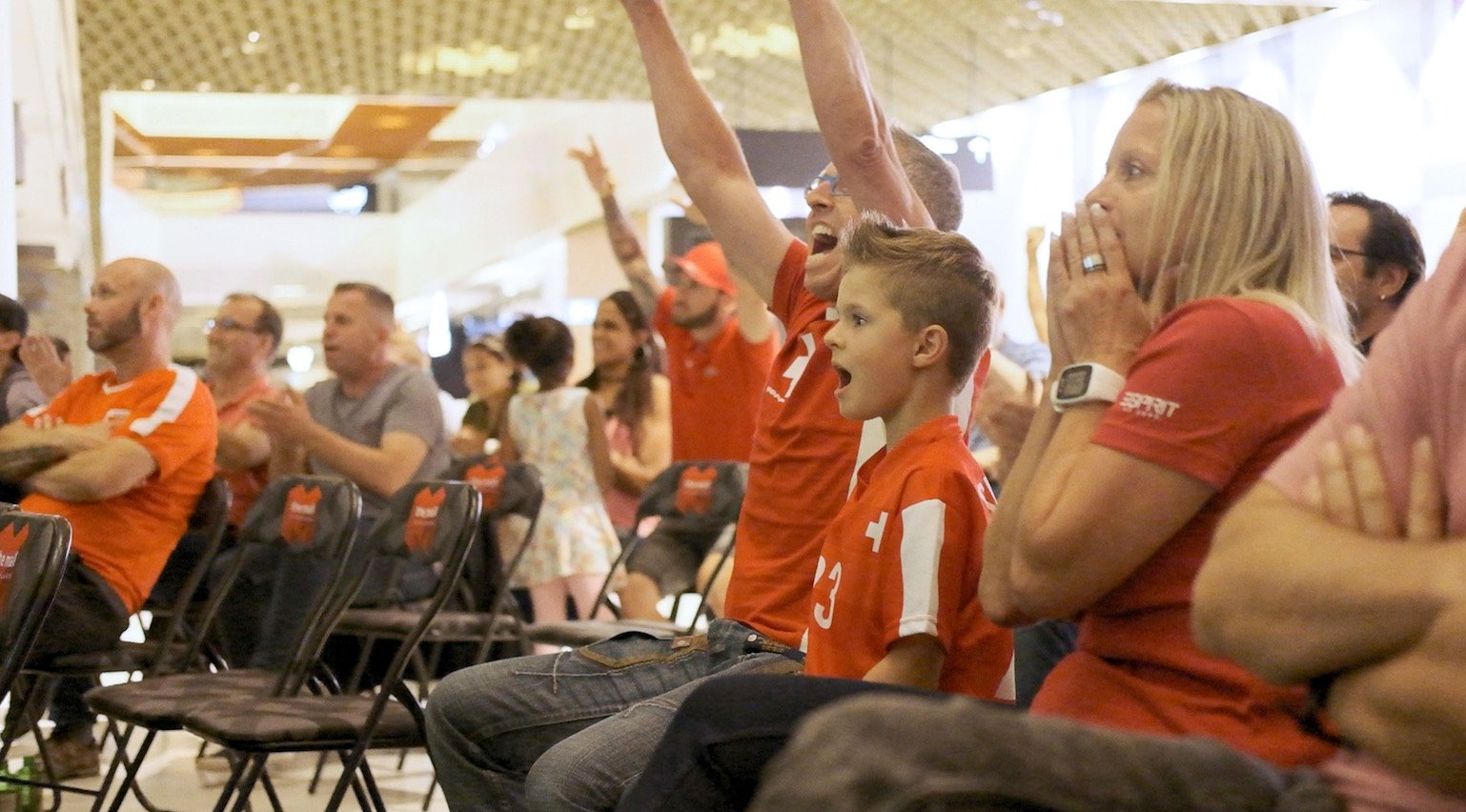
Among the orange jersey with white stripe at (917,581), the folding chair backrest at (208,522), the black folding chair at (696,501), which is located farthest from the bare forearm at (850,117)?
the folding chair backrest at (208,522)

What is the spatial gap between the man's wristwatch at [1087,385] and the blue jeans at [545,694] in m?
0.74

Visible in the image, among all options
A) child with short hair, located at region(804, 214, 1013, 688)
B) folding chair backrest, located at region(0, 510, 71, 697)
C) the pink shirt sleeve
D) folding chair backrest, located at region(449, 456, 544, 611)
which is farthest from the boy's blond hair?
folding chair backrest, located at region(449, 456, 544, 611)

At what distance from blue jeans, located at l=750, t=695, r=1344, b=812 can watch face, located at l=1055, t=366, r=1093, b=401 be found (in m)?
0.63

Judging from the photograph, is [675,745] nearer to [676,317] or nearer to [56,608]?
[56,608]

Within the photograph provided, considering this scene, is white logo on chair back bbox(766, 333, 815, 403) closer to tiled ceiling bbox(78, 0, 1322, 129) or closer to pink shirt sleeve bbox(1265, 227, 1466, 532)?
pink shirt sleeve bbox(1265, 227, 1466, 532)

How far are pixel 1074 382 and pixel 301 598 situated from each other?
9.39 ft

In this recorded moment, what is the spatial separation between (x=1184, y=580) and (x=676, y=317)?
415 cm

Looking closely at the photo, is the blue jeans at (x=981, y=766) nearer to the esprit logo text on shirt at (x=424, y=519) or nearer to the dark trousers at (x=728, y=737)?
the dark trousers at (x=728, y=737)

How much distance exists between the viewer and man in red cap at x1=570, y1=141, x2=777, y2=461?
5348 millimetres

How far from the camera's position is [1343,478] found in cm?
111

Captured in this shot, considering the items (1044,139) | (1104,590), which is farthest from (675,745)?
(1044,139)

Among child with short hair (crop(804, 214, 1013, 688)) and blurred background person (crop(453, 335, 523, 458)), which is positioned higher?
child with short hair (crop(804, 214, 1013, 688))

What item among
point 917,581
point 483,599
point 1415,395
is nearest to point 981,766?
point 1415,395

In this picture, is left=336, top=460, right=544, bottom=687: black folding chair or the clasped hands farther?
left=336, top=460, right=544, bottom=687: black folding chair
